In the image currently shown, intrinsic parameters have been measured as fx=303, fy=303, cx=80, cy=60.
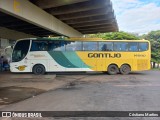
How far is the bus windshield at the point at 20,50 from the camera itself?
2336 centimetres

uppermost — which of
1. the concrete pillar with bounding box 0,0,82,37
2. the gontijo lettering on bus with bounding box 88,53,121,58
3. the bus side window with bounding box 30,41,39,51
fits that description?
the concrete pillar with bounding box 0,0,82,37

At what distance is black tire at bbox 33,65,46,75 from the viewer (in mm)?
23513

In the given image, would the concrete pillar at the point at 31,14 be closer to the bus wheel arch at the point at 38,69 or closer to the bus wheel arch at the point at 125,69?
the bus wheel arch at the point at 38,69

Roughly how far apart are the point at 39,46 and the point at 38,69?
1799mm

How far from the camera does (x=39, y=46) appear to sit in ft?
77.8

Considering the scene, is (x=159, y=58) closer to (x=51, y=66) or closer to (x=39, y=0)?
Answer: (x=51, y=66)

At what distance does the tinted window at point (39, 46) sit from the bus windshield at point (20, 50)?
0.46m

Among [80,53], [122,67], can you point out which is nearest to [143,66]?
[122,67]

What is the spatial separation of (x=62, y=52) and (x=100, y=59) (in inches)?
123

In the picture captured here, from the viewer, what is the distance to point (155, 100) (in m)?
11.1

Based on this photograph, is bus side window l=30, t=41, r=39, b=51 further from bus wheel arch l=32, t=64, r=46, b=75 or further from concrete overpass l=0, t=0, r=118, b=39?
concrete overpass l=0, t=0, r=118, b=39

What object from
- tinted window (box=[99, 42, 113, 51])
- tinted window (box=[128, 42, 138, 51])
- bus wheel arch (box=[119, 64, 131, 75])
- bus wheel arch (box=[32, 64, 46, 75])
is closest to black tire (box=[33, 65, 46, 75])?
bus wheel arch (box=[32, 64, 46, 75])

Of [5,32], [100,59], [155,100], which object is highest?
[5,32]

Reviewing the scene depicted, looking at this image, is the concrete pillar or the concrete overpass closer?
the concrete pillar
